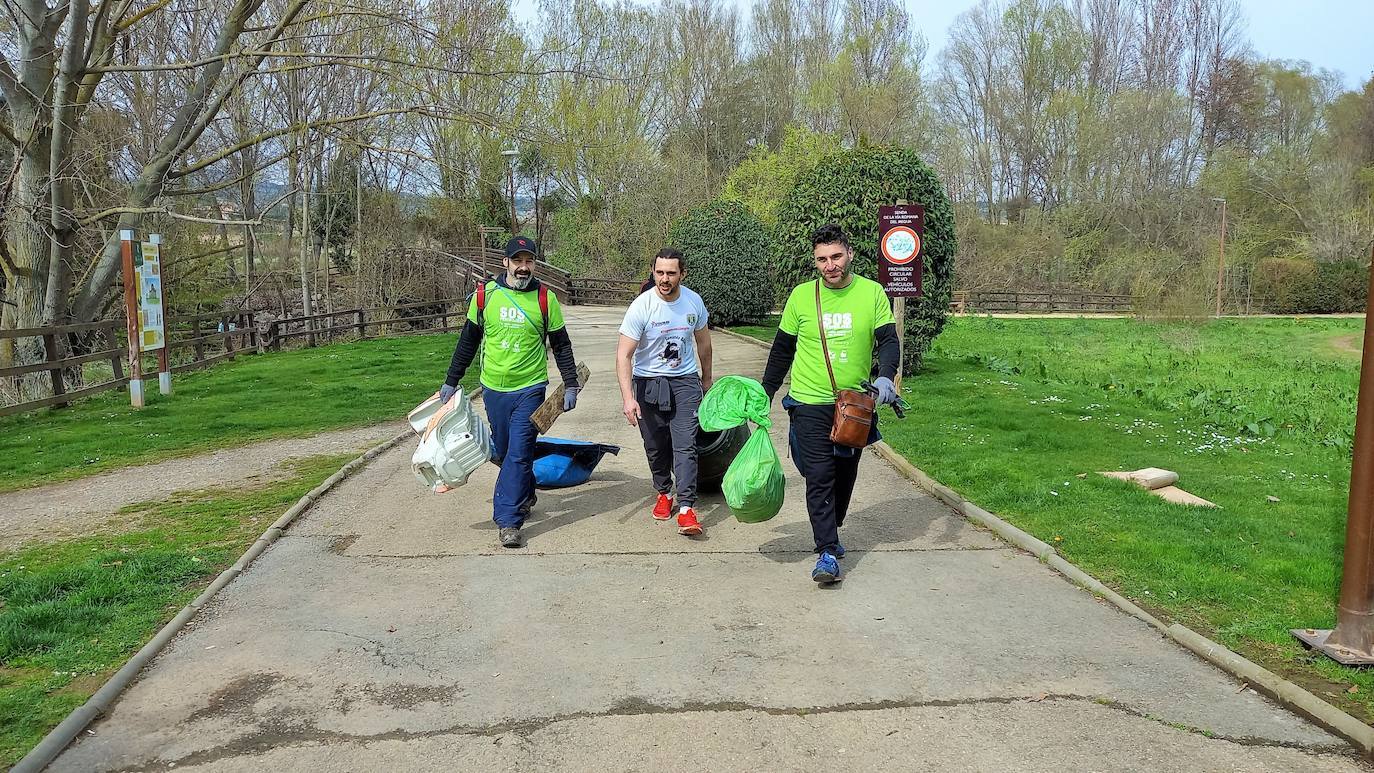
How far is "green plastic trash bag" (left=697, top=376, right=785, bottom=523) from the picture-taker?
5.27 meters

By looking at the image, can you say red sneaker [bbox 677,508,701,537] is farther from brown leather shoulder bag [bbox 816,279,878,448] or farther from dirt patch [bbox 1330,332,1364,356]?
dirt patch [bbox 1330,332,1364,356]

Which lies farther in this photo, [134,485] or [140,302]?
[140,302]

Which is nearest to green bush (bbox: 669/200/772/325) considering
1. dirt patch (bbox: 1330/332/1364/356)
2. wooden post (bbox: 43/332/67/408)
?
wooden post (bbox: 43/332/67/408)

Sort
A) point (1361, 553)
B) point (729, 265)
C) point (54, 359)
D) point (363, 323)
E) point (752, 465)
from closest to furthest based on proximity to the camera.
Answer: point (1361, 553), point (752, 465), point (54, 359), point (363, 323), point (729, 265)

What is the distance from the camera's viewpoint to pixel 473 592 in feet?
17.0

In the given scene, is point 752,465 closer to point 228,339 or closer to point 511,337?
point 511,337

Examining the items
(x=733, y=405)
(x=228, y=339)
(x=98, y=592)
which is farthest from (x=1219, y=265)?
(x=98, y=592)

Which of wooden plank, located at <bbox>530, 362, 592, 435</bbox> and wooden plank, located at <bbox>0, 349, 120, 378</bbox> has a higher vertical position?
wooden plank, located at <bbox>0, 349, 120, 378</bbox>

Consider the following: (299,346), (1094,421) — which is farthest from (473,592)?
(299,346)

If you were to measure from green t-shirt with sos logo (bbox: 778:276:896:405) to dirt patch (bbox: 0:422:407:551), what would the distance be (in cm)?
520

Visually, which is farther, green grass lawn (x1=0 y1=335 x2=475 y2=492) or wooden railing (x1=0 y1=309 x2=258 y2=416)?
wooden railing (x1=0 y1=309 x2=258 y2=416)

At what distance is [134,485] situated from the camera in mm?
8500

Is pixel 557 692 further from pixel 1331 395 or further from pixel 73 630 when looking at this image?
pixel 1331 395

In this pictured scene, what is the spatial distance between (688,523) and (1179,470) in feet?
16.0
